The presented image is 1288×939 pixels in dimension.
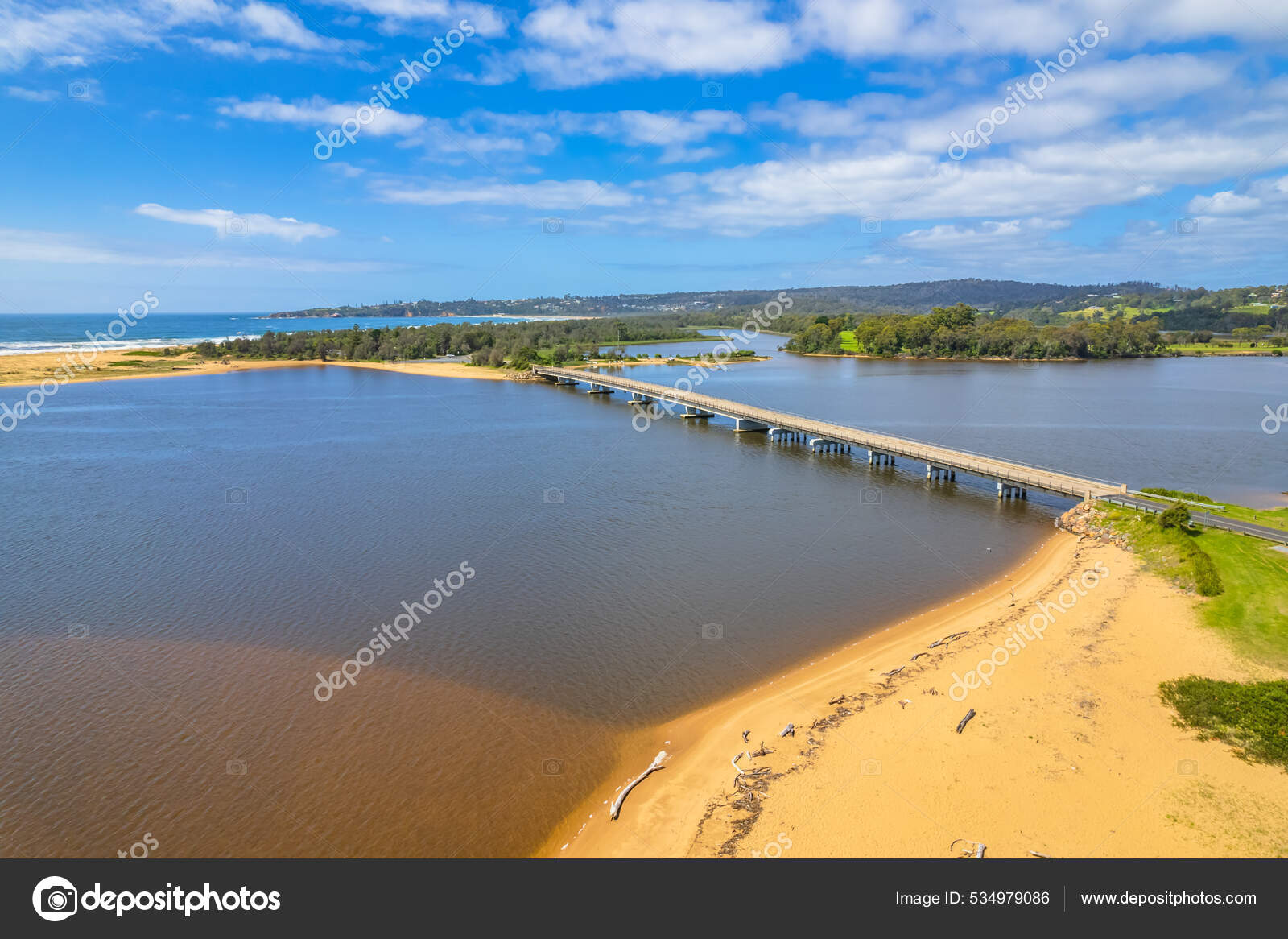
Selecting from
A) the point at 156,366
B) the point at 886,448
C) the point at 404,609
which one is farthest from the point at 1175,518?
the point at 156,366

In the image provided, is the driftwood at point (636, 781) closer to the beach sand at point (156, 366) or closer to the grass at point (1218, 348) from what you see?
the beach sand at point (156, 366)

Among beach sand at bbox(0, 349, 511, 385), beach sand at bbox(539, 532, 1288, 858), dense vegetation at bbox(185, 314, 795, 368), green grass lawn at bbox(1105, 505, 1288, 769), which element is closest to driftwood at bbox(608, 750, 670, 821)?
beach sand at bbox(539, 532, 1288, 858)

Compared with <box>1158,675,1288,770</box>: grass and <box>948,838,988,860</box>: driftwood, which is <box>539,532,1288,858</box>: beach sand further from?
<box>1158,675,1288,770</box>: grass

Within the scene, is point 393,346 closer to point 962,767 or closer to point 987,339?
point 987,339
